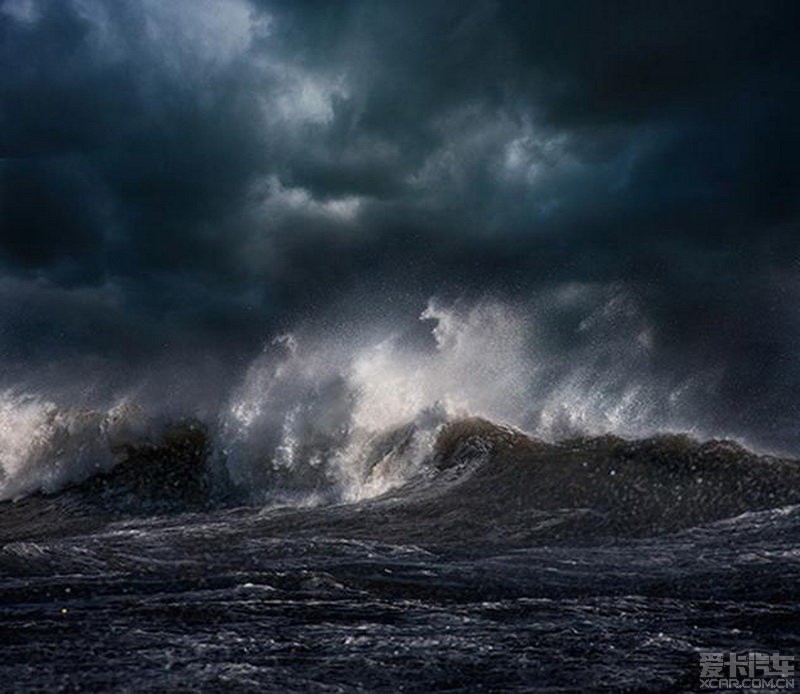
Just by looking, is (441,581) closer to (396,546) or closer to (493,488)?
(396,546)

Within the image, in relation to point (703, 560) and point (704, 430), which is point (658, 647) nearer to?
point (703, 560)

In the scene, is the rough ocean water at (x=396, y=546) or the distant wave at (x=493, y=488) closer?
the rough ocean water at (x=396, y=546)

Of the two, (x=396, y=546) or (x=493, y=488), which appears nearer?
(x=396, y=546)

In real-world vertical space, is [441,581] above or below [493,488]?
below

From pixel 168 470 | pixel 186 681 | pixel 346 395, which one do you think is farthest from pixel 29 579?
pixel 346 395

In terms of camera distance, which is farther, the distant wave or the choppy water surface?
the distant wave

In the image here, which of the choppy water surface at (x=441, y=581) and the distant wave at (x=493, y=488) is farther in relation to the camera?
the distant wave at (x=493, y=488)

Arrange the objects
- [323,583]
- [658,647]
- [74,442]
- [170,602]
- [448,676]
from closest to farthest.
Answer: [448,676]
[658,647]
[170,602]
[323,583]
[74,442]

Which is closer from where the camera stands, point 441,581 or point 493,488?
point 441,581

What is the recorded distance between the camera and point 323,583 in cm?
491

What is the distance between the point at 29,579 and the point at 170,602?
1233mm

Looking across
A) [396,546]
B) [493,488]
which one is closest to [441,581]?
[396,546]

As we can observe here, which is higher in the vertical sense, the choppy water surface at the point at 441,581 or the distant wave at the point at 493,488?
the distant wave at the point at 493,488

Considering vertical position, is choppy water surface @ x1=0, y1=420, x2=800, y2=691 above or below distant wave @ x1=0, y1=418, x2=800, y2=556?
below
